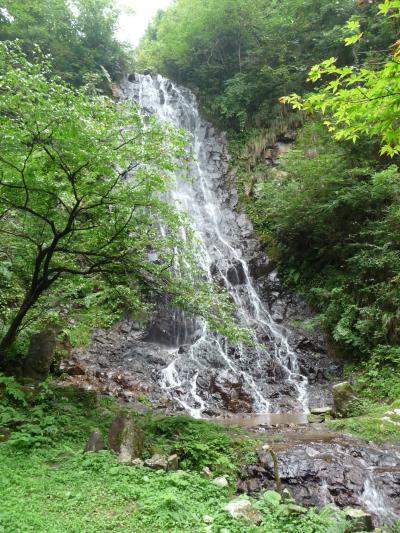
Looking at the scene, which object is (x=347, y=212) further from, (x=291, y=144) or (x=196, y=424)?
(x=196, y=424)

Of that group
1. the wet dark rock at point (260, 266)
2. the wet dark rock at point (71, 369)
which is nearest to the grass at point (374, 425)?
the wet dark rock at point (71, 369)

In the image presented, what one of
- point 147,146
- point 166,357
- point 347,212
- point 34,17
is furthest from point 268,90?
point 147,146

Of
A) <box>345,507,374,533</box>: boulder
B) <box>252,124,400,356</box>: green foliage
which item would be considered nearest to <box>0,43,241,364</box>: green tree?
<box>345,507,374,533</box>: boulder

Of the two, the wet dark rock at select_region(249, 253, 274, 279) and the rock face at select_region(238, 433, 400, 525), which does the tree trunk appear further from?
the wet dark rock at select_region(249, 253, 274, 279)

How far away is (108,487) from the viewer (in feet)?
12.1

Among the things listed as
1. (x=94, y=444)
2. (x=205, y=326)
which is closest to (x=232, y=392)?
(x=205, y=326)

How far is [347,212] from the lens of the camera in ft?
41.9

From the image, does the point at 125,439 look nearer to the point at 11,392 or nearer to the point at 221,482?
the point at 221,482

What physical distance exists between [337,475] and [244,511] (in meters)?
2.08

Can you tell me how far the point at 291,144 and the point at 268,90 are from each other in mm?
4408

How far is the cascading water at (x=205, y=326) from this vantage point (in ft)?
32.0

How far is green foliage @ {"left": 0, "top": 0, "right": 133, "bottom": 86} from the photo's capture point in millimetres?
18547

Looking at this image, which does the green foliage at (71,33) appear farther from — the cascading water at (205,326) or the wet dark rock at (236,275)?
the wet dark rock at (236,275)

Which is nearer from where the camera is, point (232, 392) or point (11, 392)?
point (11, 392)
